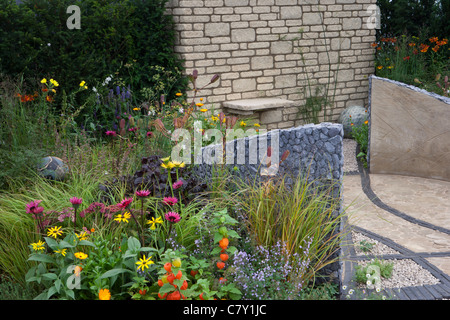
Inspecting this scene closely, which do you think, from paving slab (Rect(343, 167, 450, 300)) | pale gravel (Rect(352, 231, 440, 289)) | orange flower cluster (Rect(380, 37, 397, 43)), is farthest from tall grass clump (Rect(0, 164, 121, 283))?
orange flower cluster (Rect(380, 37, 397, 43))

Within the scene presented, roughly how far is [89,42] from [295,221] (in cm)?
452

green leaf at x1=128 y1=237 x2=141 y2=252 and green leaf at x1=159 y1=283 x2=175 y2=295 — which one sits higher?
green leaf at x1=128 y1=237 x2=141 y2=252

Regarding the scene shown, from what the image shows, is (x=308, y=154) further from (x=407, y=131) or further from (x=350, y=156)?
(x=350, y=156)

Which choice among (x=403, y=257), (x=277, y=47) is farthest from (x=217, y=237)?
(x=277, y=47)

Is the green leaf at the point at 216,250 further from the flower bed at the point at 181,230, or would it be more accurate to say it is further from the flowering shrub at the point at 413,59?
the flowering shrub at the point at 413,59

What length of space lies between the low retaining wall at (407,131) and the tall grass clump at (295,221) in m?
3.29

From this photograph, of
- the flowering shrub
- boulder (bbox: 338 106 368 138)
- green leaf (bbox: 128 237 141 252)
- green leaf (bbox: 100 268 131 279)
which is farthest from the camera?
the flowering shrub

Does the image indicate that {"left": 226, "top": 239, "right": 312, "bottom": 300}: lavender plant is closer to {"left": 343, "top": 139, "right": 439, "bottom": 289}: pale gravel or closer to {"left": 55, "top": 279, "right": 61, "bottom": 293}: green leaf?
{"left": 343, "top": 139, "right": 439, "bottom": 289}: pale gravel

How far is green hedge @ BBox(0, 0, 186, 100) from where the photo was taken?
6051 mm

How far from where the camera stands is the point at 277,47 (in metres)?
8.63

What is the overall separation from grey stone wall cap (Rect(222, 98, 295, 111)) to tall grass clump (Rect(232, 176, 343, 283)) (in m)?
4.14

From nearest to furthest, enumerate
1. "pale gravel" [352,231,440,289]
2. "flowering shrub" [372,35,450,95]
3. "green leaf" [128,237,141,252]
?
"green leaf" [128,237,141,252] < "pale gravel" [352,231,440,289] < "flowering shrub" [372,35,450,95]

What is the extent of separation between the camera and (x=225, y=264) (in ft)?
11.0
